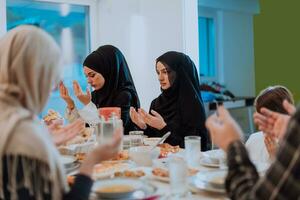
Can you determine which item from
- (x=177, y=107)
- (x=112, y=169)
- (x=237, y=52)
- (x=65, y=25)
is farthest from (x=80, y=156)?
(x=237, y=52)

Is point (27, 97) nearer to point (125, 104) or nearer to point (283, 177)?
point (283, 177)

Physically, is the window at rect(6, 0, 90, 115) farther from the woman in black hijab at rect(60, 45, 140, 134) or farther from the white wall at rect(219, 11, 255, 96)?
the white wall at rect(219, 11, 255, 96)

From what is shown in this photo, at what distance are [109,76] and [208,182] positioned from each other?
182 centimetres

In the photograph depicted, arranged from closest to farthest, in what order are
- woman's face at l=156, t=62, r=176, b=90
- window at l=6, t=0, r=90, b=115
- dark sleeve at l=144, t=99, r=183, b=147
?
dark sleeve at l=144, t=99, r=183, b=147
woman's face at l=156, t=62, r=176, b=90
window at l=6, t=0, r=90, b=115

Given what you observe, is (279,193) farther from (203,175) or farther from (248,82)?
(248,82)

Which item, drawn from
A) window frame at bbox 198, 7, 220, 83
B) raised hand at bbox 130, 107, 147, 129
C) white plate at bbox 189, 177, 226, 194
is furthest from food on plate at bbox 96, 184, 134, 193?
window frame at bbox 198, 7, 220, 83

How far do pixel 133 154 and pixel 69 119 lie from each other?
3.63 feet

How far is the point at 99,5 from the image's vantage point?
14.6 ft

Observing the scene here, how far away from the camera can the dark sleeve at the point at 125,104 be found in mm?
2748

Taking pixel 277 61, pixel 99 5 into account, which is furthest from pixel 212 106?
pixel 99 5

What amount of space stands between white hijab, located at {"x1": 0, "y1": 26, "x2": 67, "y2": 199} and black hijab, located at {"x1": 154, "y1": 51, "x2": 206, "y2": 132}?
1.63 m

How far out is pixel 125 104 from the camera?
2826 millimetres

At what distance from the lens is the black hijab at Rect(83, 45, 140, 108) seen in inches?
115

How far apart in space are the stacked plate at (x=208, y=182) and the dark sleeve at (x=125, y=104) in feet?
4.61
